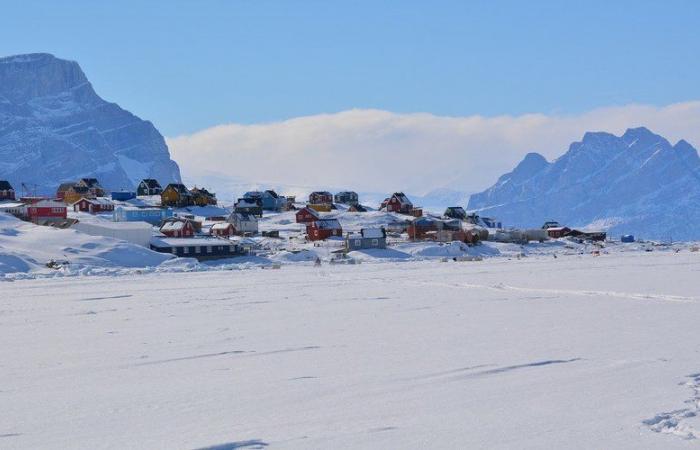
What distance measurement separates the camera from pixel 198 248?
6919cm

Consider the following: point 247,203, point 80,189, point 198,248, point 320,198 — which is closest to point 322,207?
point 247,203

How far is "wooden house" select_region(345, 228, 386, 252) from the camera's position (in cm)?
7738

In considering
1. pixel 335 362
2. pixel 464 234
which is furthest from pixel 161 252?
pixel 335 362

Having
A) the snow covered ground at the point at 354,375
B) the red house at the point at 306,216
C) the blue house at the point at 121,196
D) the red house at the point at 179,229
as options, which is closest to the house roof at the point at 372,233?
the red house at the point at 179,229

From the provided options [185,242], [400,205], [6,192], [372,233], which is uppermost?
[6,192]

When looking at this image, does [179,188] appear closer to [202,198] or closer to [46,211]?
[202,198]

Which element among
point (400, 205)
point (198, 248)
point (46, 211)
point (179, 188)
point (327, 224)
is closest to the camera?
point (198, 248)

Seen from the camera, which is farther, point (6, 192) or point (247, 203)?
point (247, 203)

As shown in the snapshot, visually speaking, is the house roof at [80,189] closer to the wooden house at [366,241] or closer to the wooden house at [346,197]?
the wooden house at [346,197]

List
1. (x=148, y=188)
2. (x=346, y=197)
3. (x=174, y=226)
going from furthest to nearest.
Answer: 1. (x=346, y=197)
2. (x=148, y=188)
3. (x=174, y=226)

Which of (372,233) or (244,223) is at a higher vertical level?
(244,223)

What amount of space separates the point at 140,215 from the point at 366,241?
31.2 meters

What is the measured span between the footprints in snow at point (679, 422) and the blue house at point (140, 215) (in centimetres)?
8543

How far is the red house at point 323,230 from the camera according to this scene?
86938mm
